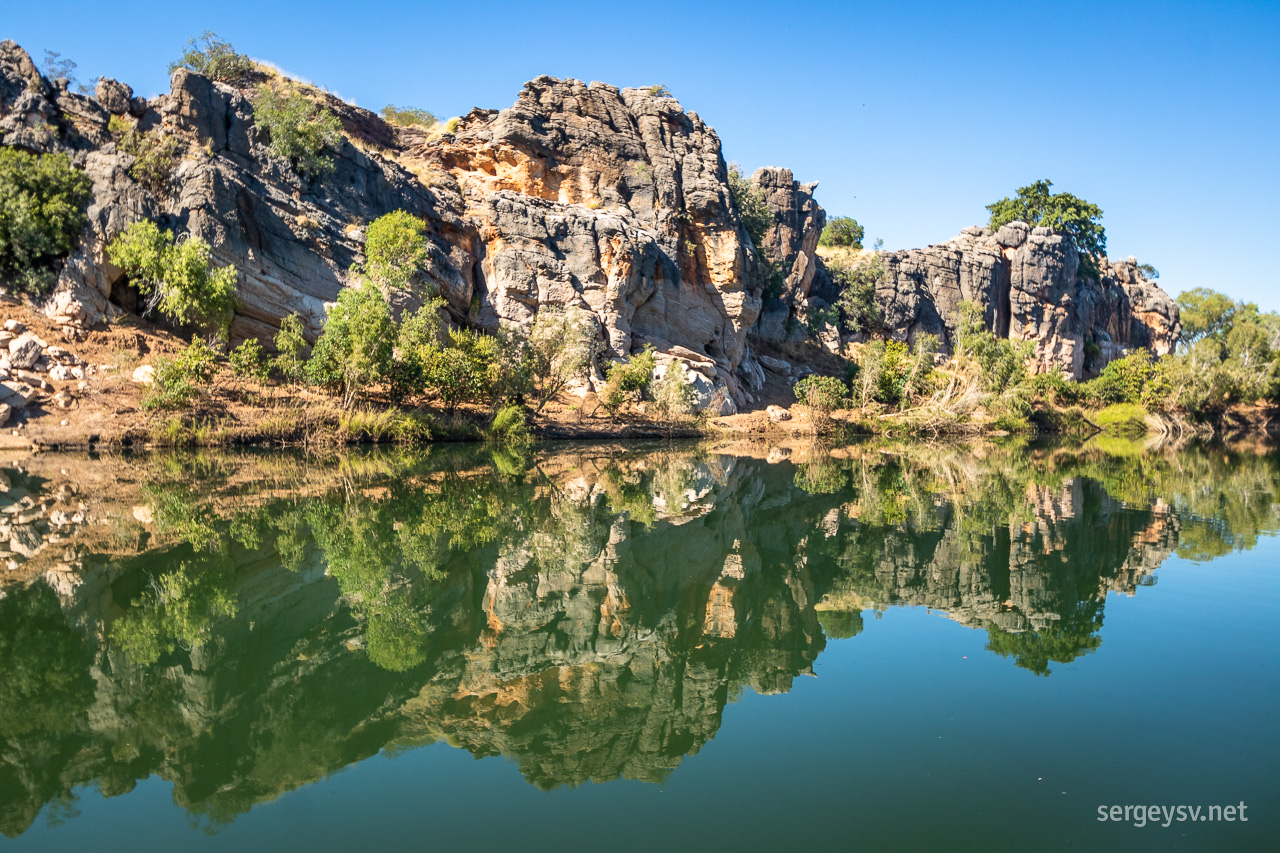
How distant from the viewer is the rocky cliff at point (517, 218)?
30859mm

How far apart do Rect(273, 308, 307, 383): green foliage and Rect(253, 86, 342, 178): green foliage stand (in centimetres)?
1007

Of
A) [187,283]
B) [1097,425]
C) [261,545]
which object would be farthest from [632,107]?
[261,545]

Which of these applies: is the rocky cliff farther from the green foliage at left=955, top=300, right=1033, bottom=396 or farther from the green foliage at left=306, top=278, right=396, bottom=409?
the green foliage at left=955, top=300, right=1033, bottom=396

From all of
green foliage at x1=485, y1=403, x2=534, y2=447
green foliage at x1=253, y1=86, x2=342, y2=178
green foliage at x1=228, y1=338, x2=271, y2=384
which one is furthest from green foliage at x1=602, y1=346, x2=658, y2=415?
green foliage at x1=253, y1=86, x2=342, y2=178

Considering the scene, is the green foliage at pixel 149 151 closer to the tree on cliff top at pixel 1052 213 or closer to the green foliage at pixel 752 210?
the green foliage at pixel 752 210

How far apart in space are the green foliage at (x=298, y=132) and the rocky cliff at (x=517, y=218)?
63 centimetres

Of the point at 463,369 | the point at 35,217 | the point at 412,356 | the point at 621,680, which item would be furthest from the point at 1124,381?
the point at 35,217

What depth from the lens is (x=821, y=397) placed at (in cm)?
4112

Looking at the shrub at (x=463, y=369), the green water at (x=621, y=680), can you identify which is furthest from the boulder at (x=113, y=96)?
the green water at (x=621, y=680)

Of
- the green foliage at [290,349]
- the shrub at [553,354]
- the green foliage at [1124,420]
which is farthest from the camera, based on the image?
the green foliage at [1124,420]

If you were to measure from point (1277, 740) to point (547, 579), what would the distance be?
7233 mm

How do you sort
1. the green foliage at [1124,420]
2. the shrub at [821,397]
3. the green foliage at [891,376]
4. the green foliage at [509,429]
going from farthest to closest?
1. the green foliage at [1124,420]
2. the green foliage at [891,376]
3. the shrub at [821,397]
4. the green foliage at [509,429]

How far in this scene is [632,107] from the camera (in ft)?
165

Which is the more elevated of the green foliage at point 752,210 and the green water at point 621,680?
the green foliage at point 752,210
